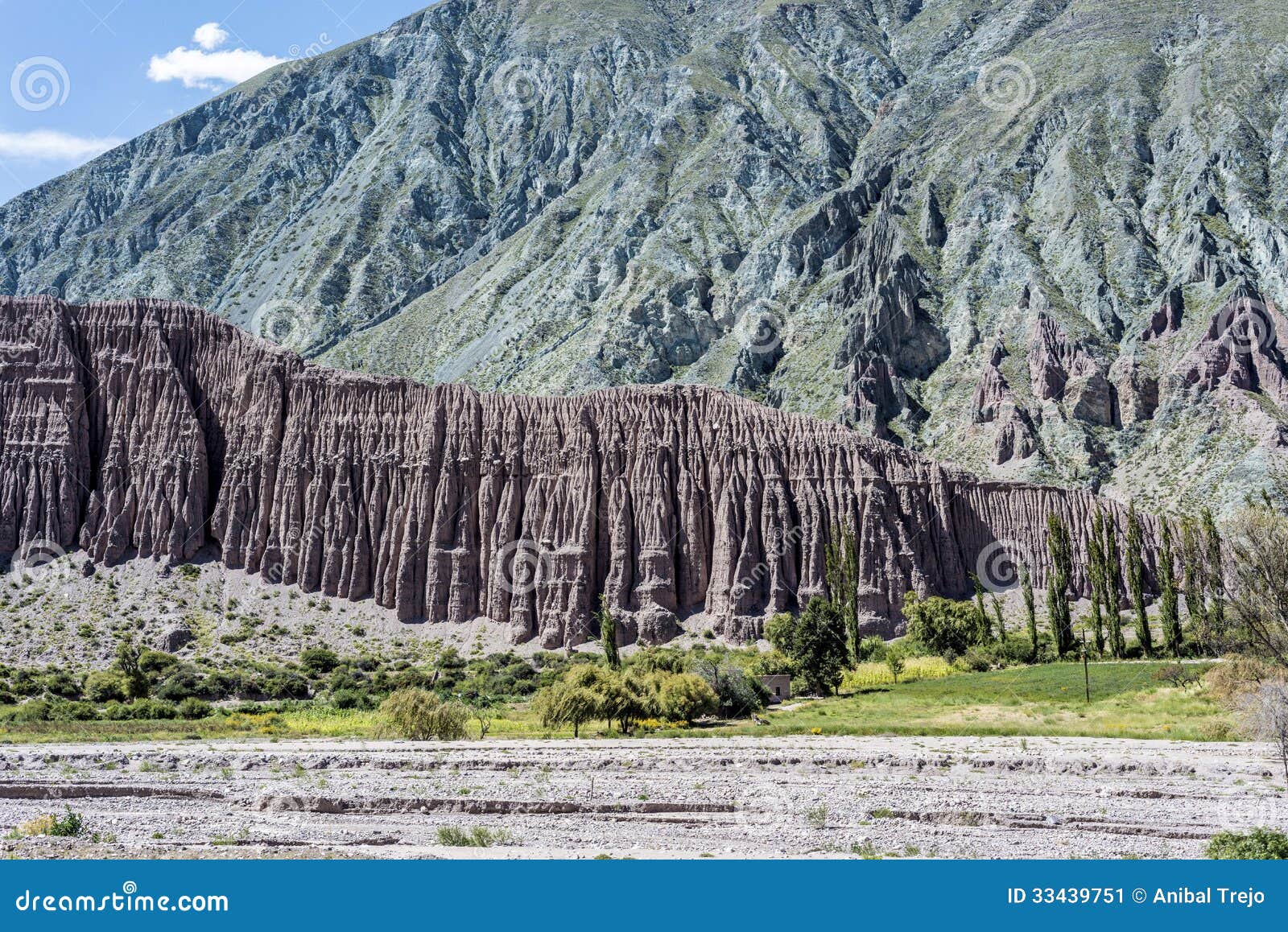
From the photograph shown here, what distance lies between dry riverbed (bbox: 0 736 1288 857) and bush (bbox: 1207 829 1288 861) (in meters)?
0.65

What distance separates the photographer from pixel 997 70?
185000mm

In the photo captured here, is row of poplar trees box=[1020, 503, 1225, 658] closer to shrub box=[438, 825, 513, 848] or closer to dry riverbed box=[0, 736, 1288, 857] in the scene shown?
dry riverbed box=[0, 736, 1288, 857]

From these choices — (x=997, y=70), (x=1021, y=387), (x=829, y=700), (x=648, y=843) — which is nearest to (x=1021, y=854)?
(x=648, y=843)

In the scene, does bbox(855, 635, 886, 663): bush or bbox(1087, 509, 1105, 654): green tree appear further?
bbox(855, 635, 886, 663): bush

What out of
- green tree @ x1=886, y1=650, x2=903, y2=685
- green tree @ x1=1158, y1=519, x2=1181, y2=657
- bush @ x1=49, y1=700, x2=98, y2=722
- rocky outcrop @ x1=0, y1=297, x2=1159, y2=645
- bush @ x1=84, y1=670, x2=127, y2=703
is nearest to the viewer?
bush @ x1=49, y1=700, x2=98, y2=722

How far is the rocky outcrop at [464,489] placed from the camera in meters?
90.6

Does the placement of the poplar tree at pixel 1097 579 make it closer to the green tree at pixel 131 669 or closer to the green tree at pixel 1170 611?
the green tree at pixel 1170 611

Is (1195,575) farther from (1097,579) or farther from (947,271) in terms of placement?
(947,271)

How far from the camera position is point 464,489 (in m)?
95.6

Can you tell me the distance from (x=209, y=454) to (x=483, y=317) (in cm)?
7353

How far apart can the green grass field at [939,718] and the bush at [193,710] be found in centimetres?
108

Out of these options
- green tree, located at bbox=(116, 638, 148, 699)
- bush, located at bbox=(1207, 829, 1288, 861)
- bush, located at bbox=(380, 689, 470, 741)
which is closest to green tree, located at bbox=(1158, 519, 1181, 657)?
bush, located at bbox=(380, 689, 470, 741)

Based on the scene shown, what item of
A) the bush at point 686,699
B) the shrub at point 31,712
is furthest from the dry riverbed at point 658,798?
the shrub at point 31,712

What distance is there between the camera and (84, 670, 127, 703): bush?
6701cm
